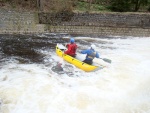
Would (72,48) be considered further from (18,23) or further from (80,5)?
(80,5)

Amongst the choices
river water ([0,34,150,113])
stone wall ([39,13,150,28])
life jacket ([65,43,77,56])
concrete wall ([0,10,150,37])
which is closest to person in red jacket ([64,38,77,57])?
life jacket ([65,43,77,56])

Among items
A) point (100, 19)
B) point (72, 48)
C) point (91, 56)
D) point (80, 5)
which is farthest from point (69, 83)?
point (80, 5)

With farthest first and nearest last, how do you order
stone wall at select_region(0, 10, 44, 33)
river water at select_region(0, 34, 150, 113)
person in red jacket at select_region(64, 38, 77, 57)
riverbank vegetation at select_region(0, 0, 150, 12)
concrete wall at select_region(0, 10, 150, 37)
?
riverbank vegetation at select_region(0, 0, 150, 12) → concrete wall at select_region(0, 10, 150, 37) → stone wall at select_region(0, 10, 44, 33) → person in red jacket at select_region(64, 38, 77, 57) → river water at select_region(0, 34, 150, 113)

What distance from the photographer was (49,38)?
49.7ft

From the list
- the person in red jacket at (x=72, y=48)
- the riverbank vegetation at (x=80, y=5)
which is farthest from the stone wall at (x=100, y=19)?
the person in red jacket at (x=72, y=48)

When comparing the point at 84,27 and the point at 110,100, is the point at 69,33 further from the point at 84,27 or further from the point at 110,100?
the point at 110,100

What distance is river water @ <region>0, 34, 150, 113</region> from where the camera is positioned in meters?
7.54

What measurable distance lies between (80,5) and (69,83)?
40.8 feet

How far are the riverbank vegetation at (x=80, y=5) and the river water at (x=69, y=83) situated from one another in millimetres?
5635

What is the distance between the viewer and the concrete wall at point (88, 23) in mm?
16297

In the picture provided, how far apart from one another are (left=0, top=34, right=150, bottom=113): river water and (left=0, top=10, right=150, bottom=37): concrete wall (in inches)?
118

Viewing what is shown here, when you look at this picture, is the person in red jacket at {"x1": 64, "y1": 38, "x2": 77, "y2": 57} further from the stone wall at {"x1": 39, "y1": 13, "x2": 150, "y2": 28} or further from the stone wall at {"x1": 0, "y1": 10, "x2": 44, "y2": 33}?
the stone wall at {"x1": 39, "y1": 13, "x2": 150, "y2": 28}

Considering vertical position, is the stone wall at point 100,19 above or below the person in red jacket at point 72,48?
above

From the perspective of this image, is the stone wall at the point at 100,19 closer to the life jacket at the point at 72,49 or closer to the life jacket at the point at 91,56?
the life jacket at the point at 72,49
